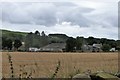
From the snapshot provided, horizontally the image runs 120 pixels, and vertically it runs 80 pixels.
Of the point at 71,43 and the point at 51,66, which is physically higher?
the point at 71,43

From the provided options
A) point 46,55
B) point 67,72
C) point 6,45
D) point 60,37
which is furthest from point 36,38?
point 46,55

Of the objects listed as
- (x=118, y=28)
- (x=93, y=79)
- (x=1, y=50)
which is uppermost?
(x=118, y=28)

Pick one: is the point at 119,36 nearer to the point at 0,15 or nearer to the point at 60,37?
the point at 0,15

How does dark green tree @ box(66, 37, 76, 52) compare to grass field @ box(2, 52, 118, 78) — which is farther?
dark green tree @ box(66, 37, 76, 52)

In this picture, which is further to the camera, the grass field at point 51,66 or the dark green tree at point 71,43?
the dark green tree at point 71,43

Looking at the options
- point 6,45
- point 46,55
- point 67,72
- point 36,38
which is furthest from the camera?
point 46,55

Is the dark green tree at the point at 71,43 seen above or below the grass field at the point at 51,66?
above

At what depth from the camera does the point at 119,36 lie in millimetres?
5422

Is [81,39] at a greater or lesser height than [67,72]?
greater

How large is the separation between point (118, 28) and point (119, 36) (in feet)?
0.47

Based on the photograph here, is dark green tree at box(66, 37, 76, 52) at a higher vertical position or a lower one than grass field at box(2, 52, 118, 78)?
higher

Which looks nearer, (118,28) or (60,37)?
(118,28)

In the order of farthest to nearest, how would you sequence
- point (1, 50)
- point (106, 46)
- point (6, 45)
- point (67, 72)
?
point (106, 46) < point (67, 72) < point (6, 45) < point (1, 50)

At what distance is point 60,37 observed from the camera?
376 inches
